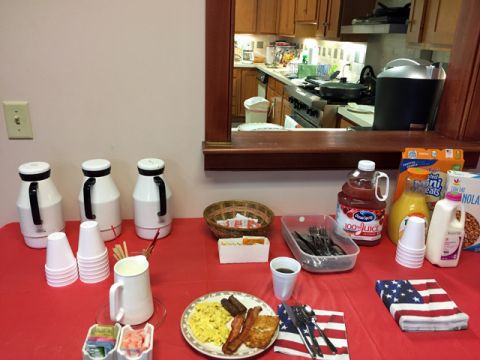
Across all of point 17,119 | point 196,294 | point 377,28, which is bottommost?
point 196,294

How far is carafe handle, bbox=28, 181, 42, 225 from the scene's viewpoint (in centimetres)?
102

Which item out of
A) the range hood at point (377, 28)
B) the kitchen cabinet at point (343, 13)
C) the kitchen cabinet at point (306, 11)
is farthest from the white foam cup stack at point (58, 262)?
the kitchen cabinet at point (306, 11)

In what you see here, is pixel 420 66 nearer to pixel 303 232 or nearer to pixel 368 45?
pixel 303 232

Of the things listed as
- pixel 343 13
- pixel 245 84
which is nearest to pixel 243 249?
pixel 343 13

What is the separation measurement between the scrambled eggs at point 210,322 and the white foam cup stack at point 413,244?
537 millimetres

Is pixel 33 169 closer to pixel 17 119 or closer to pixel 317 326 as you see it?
pixel 17 119

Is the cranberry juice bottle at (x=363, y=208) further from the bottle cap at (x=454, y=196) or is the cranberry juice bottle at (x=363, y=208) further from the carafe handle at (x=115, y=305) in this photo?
the carafe handle at (x=115, y=305)

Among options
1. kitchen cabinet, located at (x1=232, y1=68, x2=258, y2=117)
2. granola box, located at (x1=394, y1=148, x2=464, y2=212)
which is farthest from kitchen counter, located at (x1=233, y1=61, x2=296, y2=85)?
granola box, located at (x1=394, y1=148, x2=464, y2=212)

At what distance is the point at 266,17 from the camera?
223 inches

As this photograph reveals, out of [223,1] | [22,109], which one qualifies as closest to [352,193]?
[223,1]

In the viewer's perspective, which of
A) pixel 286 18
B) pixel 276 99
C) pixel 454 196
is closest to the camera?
pixel 454 196

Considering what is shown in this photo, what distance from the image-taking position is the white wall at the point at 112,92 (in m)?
1.07

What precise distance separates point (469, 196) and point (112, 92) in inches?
41.6

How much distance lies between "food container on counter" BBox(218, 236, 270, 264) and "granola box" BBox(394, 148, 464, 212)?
0.46m
